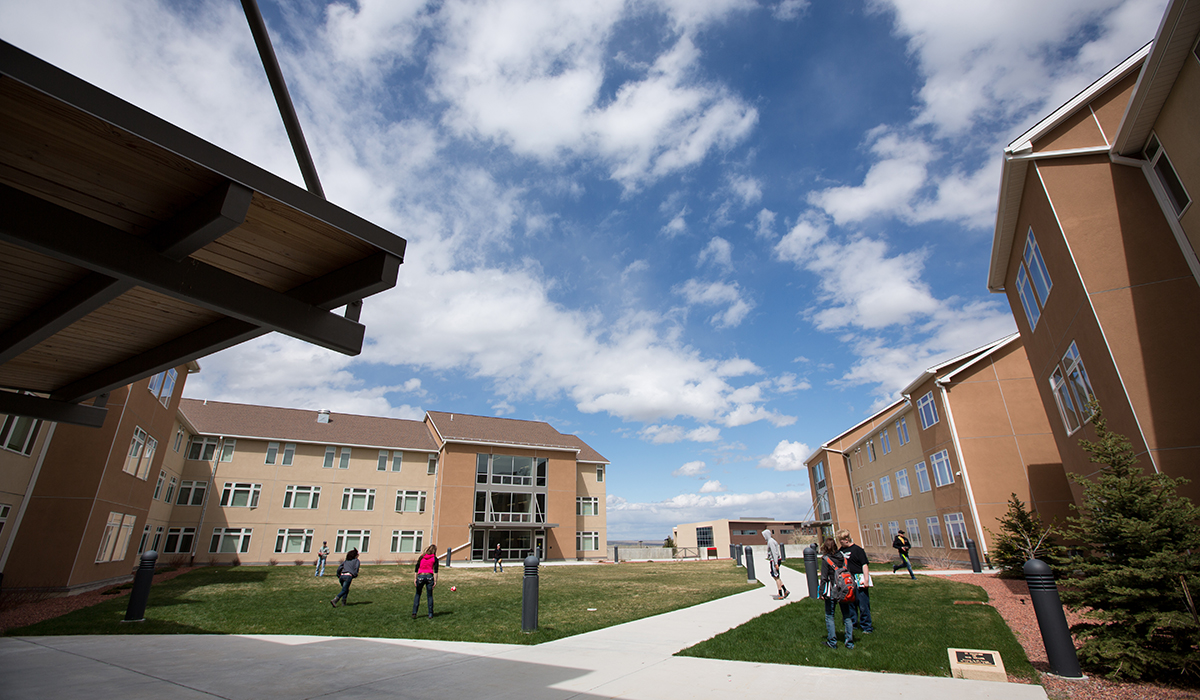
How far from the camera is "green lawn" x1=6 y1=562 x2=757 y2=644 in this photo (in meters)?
10.4

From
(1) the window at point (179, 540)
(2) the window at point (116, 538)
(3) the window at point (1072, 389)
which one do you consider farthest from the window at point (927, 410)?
(1) the window at point (179, 540)

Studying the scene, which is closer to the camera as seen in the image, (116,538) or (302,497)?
(116,538)

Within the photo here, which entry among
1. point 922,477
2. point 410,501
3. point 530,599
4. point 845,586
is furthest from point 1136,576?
point 410,501

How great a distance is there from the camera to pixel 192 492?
35.1 meters

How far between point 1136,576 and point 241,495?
43.2m

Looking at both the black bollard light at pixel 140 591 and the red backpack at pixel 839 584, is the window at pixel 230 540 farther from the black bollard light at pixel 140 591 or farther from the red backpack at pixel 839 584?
the red backpack at pixel 839 584

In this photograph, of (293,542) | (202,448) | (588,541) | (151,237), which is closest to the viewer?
(151,237)

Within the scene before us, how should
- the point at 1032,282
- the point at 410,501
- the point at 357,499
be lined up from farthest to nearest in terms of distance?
the point at 410,501 → the point at 357,499 → the point at 1032,282

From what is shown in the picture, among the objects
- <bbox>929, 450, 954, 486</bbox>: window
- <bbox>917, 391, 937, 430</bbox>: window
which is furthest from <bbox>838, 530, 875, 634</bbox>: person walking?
<bbox>917, 391, 937, 430</bbox>: window

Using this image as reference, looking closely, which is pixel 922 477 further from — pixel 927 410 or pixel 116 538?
pixel 116 538

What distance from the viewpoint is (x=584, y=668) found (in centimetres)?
694

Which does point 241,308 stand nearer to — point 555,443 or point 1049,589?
point 1049,589

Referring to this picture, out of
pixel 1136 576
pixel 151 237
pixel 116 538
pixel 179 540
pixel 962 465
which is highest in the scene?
pixel 962 465

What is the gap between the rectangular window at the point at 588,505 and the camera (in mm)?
47594
